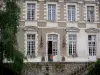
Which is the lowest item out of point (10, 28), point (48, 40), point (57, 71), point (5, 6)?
point (57, 71)

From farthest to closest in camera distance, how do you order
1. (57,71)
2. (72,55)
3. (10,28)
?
(72,55)
(57,71)
(10,28)

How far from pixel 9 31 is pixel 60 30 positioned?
11.0 metres

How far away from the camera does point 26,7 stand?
29.1 meters

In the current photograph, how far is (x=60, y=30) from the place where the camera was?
29.0 m

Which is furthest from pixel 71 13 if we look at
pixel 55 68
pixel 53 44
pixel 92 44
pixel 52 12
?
pixel 55 68

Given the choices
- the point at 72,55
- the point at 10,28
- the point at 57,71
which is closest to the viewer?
the point at 10,28

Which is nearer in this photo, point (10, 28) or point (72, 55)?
point (10, 28)

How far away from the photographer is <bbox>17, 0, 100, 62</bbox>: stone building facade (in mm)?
28594

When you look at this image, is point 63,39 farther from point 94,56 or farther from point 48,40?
point 94,56

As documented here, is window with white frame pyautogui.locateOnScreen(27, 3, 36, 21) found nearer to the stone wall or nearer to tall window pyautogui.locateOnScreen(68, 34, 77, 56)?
tall window pyautogui.locateOnScreen(68, 34, 77, 56)

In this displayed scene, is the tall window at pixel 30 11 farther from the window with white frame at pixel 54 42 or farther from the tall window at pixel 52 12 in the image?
the window with white frame at pixel 54 42

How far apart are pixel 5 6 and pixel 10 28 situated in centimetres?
153

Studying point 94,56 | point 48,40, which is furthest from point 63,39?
point 94,56

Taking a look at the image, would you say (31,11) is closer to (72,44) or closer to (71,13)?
(71,13)
